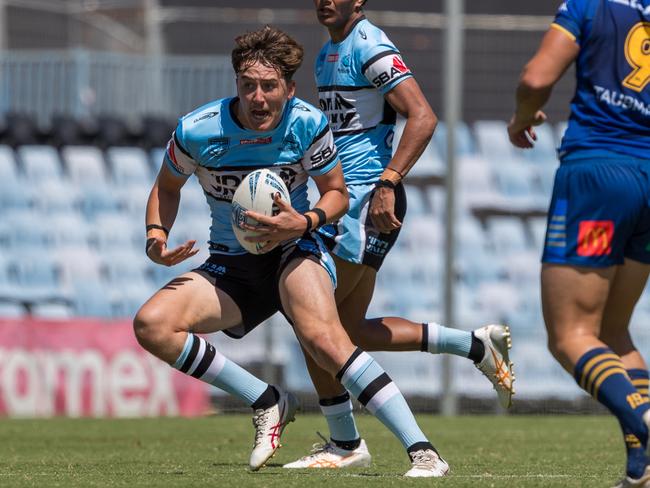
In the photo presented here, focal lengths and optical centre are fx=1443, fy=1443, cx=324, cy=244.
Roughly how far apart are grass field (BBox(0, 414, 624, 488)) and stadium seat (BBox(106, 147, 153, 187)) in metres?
5.02

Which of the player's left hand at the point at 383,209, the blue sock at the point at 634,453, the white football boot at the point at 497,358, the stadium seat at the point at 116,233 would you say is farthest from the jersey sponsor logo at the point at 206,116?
the stadium seat at the point at 116,233

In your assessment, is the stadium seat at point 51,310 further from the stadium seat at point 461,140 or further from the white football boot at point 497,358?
the white football boot at point 497,358

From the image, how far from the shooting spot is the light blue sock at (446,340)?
8.18 m

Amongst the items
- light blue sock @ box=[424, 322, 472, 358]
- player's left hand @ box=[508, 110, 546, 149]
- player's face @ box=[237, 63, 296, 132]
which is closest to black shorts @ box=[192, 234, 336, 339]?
player's face @ box=[237, 63, 296, 132]

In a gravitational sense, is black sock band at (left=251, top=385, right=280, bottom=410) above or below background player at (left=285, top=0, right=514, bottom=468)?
below

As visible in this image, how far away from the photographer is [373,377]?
6680 mm

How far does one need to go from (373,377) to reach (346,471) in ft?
2.78

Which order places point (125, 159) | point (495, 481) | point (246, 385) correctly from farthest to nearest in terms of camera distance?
point (125, 159)
point (246, 385)
point (495, 481)

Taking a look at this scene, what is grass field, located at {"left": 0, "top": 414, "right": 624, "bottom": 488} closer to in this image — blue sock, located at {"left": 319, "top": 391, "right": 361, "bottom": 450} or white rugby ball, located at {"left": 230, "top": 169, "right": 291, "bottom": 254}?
blue sock, located at {"left": 319, "top": 391, "right": 361, "bottom": 450}

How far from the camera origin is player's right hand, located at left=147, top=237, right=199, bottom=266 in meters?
6.99

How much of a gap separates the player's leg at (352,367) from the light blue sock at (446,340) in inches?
57.1

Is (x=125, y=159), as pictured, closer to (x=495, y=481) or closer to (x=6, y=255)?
(x=6, y=255)

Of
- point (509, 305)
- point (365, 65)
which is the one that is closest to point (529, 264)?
point (509, 305)

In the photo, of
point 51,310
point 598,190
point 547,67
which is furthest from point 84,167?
point 598,190
